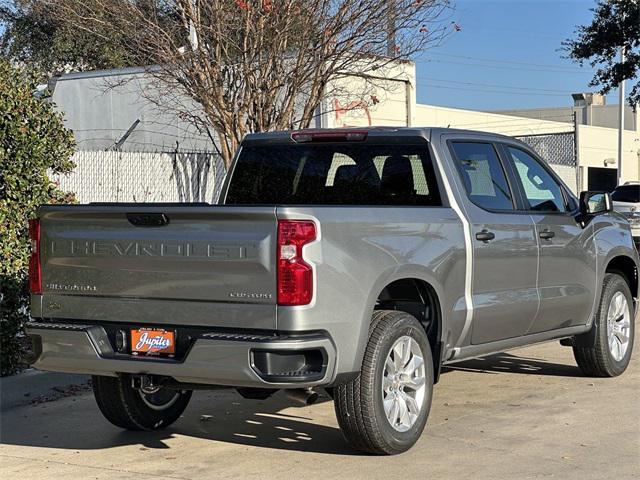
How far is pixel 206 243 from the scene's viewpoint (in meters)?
5.84

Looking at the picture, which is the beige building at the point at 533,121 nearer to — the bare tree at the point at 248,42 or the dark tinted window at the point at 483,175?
the bare tree at the point at 248,42

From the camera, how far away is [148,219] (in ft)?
19.9

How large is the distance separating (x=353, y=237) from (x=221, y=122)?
9.89m

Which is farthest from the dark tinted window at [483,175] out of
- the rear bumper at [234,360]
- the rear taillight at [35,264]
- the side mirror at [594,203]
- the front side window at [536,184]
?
the rear taillight at [35,264]

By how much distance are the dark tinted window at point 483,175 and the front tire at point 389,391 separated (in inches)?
49.5

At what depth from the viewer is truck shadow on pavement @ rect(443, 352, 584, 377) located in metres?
9.23

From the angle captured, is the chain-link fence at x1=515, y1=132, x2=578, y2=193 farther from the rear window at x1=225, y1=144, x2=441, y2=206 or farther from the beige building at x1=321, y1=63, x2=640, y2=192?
the rear window at x1=225, y1=144, x2=441, y2=206

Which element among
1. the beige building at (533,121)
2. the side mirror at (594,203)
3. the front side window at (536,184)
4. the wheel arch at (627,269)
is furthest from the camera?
the beige building at (533,121)

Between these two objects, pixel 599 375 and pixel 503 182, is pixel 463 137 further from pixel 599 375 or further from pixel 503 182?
pixel 599 375

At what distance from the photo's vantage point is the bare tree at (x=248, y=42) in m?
14.3

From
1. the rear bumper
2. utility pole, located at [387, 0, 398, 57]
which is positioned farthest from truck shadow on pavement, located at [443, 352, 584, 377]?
utility pole, located at [387, 0, 398, 57]

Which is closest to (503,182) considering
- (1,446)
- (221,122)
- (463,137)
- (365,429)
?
(463,137)

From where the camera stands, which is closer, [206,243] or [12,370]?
[206,243]

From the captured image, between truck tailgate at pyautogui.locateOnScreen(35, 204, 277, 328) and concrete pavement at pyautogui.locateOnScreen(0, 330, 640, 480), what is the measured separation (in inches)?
38.0
